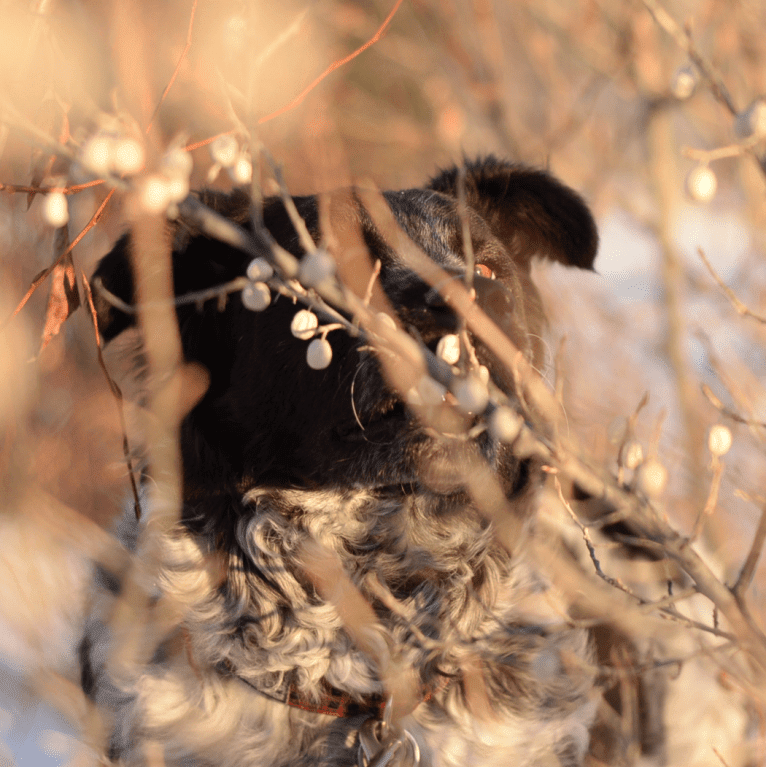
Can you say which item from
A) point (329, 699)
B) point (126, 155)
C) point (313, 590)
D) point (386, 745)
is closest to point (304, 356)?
point (313, 590)

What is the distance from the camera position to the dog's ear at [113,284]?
236 centimetres

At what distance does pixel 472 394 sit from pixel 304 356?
5.14ft

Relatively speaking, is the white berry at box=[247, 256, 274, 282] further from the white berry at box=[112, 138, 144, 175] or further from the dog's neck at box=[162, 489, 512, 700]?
the dog's neck at box=[162, 489, 512, 700]

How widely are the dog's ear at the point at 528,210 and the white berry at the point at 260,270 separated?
6.33 ft

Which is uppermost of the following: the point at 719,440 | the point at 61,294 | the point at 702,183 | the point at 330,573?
the point at 702,183

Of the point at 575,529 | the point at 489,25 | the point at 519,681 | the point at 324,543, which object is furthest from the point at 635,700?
the point at 489,25

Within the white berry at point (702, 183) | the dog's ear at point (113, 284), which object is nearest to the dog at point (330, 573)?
the dog's ear at point (113, 284)

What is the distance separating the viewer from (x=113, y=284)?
2.37m

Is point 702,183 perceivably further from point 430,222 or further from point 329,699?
point 329,699

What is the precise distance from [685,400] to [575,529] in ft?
5.39

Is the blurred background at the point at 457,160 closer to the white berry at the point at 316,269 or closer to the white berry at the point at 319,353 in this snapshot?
the white berry at the point at 319,353

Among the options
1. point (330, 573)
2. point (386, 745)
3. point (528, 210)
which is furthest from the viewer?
point (528, 210)

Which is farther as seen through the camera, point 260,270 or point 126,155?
point 260,270

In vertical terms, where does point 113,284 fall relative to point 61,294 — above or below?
below
